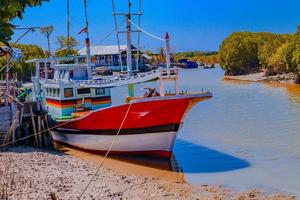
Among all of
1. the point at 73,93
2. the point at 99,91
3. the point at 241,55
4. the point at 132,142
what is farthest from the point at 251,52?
the point at 132,142

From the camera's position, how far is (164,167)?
730 inches

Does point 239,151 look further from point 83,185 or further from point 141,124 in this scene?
point 83,185

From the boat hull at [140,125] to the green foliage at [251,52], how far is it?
194 feet

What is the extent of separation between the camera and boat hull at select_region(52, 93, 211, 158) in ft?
60.0

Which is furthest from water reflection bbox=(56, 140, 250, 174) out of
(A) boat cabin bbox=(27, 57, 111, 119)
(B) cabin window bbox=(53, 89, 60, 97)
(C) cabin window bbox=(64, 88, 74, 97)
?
(B) cabin window bbox=(53, 89, 60, 97)

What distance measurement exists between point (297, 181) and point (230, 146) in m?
7.02

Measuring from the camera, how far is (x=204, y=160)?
19.7 metres

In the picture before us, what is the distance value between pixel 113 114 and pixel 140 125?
1304 mm

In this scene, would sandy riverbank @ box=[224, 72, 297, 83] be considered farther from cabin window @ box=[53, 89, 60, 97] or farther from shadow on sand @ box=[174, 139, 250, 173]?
cabin window @ box=[53, 89, 60, 97]

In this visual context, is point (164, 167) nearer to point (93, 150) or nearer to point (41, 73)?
point (93, 150)

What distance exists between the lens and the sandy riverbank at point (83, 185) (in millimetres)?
13094

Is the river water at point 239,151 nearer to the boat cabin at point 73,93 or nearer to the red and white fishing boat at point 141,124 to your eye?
the red and white fishing boat at point 141,124

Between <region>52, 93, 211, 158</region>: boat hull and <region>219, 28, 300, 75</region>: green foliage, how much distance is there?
59.0 meters

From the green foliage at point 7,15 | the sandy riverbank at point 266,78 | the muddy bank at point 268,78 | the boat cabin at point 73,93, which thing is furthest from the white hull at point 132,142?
the sandy riverbank at point 266,78
